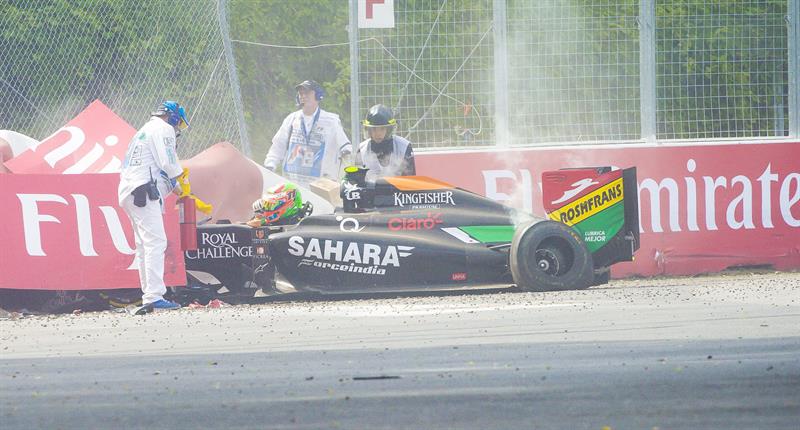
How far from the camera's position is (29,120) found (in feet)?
45.6

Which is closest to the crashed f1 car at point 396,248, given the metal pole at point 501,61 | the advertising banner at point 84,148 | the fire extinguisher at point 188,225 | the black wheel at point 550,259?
the black wheel at point 550,259

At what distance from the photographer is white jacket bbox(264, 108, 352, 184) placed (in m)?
13.3

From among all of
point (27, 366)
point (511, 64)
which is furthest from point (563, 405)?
point (511, 64)

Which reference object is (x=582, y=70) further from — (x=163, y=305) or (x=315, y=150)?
(x=163, y=305)

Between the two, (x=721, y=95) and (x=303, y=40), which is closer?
(x=721, y=95)

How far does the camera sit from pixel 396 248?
1075cm

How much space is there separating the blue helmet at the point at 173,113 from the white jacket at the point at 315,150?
2.32m

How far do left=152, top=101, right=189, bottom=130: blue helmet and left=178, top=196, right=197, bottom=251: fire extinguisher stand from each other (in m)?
0.64

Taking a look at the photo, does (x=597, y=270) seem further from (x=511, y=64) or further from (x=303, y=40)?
(x=303, y=40)

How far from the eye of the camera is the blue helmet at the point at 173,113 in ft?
35.6

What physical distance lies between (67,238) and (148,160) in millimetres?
951

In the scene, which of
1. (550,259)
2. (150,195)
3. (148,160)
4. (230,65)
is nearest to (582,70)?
(550,259)

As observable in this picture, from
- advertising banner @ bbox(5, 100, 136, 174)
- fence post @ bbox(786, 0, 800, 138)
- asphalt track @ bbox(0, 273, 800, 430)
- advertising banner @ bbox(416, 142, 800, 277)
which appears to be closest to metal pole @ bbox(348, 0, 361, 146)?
advertising banner @ bbox(416, 142, 800, 277)

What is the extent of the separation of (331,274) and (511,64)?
12.4 ft
